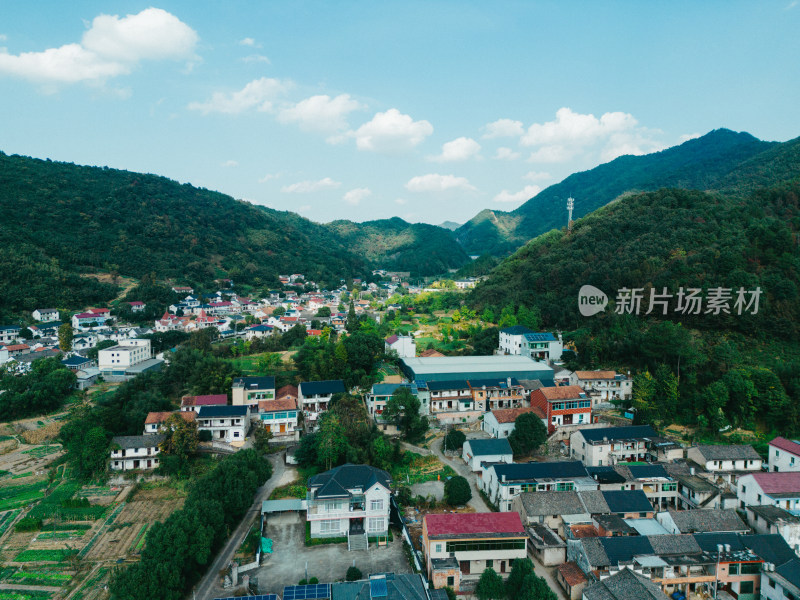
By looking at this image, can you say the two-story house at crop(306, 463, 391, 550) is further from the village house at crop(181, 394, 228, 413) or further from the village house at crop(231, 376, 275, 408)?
the village house at crop(181, 394, 228, 413)

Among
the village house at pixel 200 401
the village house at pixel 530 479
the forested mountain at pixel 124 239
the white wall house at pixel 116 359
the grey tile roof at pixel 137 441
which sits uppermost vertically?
the forested mountain at pixel 124 239

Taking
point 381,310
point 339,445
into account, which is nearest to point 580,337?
point 339,445

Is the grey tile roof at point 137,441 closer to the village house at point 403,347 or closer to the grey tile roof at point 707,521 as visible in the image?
the village house at point 403,347

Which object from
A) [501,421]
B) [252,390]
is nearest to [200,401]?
[252,390]

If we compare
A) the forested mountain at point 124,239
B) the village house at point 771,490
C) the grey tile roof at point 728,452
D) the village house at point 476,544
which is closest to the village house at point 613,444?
the grey tile roof at point 728,452

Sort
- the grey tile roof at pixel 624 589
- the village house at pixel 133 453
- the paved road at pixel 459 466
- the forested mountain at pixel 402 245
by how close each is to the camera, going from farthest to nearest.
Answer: the forested mountain at pixel 402 245 → the village house at pixel 133 453 → the paved road at pixel 459 466 → the grey tile roof at pixel 624 589

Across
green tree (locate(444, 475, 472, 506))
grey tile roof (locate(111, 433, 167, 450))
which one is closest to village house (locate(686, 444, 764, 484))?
green tree (locate(444, 475, 472, 506))

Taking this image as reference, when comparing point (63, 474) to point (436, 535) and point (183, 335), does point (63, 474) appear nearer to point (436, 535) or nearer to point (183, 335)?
point (436, 535)
